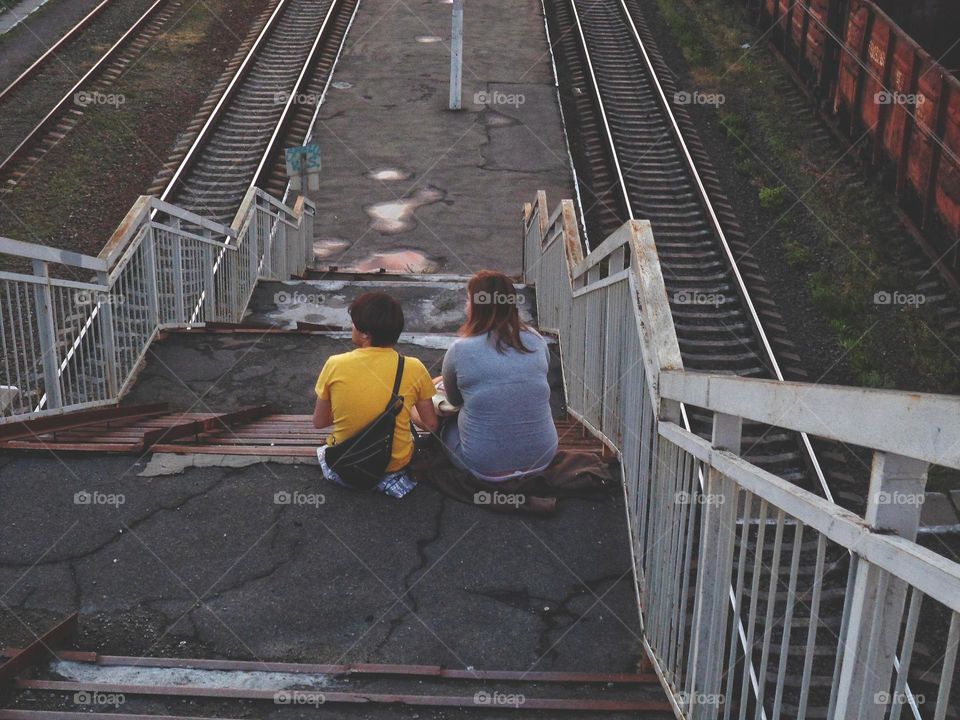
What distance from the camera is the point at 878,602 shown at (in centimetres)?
210

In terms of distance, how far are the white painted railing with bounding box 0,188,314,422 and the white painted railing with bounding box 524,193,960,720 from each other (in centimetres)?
329

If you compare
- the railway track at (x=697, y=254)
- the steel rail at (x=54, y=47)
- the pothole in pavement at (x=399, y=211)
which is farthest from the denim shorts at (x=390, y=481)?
the steel rail at (x=54, y=47)

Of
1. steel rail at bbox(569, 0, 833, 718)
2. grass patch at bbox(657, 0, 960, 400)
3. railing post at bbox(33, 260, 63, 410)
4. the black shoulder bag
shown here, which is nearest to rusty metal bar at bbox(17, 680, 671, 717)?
steel rail at bbox(569, 0, 833, 718)

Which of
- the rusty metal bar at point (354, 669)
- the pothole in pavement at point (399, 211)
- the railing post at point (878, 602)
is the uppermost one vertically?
the railing post at point (878, 602)

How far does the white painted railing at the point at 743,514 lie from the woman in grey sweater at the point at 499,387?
433mm

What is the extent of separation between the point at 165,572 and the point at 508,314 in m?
2.02

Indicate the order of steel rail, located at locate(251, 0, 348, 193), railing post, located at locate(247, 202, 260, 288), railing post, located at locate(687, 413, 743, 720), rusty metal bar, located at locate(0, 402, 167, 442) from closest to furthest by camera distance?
railing post, located at locate(687, 413, 743, 720) < rusty metal bar, located at locate(0, 402, 167, 442) < railing post, located at locate(247, 202, 260, 288) < steel rail, located at locate(251, 0, 348, 193)

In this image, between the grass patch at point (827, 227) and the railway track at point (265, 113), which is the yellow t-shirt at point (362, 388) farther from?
the railway track at point (265, 113)

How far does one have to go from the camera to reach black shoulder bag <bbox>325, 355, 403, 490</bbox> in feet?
17.1

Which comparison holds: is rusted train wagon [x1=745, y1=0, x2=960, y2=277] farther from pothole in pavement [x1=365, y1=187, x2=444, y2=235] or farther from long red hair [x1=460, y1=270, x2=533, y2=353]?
long red hair [x1=460, y1=270, x2=533, y2=353]

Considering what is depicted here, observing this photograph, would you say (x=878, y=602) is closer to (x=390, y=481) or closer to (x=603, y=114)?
(x=390, y=481)

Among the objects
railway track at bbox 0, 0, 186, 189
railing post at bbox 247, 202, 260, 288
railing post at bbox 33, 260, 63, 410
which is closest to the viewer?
railing post at bbox 33, 260, 63, 410

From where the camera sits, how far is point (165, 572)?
15.0 ft

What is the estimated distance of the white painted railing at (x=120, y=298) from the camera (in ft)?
21.1
